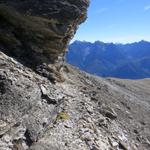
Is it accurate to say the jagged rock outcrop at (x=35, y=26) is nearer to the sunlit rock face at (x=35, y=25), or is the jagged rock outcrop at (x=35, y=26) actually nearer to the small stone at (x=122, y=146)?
the sunlit rock face at (x=35, y=25)

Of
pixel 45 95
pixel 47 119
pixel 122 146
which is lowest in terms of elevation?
pixel 122 146

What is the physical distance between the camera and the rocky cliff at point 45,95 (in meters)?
15.3

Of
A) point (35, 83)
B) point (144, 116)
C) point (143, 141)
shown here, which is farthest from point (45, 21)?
point (144, 116)

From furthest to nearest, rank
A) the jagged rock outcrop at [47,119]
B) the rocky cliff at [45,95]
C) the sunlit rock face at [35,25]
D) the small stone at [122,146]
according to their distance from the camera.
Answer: the sunlit rock face at [35,25]
the small stone at [122,146]
the rocky cliff at [45,95]
the jagged rock outcrop at [47,119]

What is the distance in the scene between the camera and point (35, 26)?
69.1ft

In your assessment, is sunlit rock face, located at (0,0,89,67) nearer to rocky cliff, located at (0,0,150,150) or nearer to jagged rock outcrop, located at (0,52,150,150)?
rocky cliff, located at (0,0,150,150)

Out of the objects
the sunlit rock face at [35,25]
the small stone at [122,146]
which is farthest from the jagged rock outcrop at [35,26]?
the small stone at [122,146]

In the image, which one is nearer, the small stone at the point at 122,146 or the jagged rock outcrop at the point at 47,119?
the jagged rock outcrop at the point at 47,119

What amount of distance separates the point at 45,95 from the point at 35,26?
5177 millimetres

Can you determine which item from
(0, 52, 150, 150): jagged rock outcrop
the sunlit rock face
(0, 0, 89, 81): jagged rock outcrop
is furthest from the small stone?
the sunlit rock face

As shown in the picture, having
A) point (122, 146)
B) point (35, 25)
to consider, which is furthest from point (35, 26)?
point (122, 146)

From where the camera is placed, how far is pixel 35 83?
1731 centimetres

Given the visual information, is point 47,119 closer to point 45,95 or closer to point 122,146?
point 45,95

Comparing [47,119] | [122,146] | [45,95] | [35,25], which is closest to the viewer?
[47,119]
